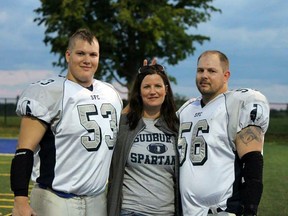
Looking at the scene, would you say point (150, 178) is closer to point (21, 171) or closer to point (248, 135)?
point (248, 135)

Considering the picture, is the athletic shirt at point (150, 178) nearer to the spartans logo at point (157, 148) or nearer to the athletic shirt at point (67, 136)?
the spartans logo at point (157, 148)

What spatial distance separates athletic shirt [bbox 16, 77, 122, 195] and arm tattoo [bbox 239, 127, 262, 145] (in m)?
0.99

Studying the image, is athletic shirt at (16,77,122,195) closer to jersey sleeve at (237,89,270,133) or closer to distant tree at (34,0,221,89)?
jersey sleeve at (237,89,270,133)

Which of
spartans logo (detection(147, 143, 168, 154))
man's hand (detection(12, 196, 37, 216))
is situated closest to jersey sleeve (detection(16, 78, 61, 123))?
man's hand (detection(12, 196, 37, 216))

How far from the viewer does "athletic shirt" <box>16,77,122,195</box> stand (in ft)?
12.3

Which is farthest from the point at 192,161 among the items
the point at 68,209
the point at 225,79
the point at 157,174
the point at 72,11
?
the point at 72,11

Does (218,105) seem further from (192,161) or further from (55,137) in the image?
(55,137)

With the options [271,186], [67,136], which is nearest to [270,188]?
[271,186]

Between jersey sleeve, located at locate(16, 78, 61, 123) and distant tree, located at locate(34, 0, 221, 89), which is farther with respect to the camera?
distant tree, located at locate(34, 0, 221, 89)

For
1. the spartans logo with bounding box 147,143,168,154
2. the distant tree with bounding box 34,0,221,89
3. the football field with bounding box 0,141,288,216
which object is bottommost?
the football field with bounding box 0,141,288,216

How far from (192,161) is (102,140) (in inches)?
26.4

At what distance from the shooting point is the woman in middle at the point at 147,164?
159 inches

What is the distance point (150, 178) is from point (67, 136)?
730mm

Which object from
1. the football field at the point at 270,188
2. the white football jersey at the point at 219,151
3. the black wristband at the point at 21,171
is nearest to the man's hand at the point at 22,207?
the black wristband at the point at 21,171
